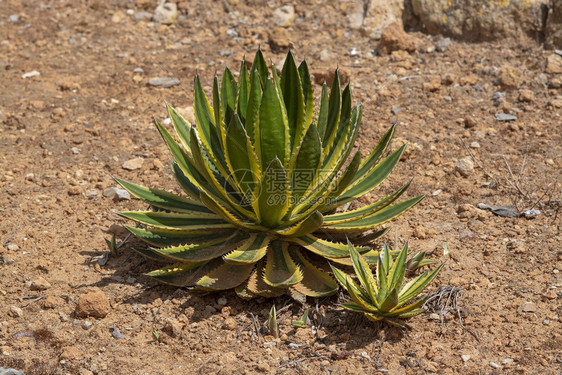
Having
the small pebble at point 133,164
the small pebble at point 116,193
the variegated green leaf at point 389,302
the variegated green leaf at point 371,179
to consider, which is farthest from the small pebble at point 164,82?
the variegated green leaf at point 389,302

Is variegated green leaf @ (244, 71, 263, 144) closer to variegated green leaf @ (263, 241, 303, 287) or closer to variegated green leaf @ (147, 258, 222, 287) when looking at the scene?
variegated green leaf @ (263, 241, 303, 287)

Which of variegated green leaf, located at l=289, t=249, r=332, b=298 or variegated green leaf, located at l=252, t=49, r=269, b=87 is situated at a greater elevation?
variegated green leaf, located at l=252, t=49, r=269, b=87

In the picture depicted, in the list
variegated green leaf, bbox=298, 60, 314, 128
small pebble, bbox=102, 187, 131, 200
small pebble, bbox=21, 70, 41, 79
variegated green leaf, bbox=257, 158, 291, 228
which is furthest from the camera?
small pebble, bbox=21, 70, 41, 79

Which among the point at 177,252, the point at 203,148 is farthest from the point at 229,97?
the point at 177,252

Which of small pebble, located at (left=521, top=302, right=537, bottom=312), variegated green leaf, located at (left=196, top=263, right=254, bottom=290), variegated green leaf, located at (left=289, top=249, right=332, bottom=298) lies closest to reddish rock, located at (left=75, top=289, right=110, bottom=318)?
variegated green leaf, located at (left=196, top=263, right=254, bottom=290)

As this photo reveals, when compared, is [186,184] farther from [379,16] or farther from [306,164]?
[379,16]

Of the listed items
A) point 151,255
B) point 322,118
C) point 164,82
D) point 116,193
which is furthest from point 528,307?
point 164,82
